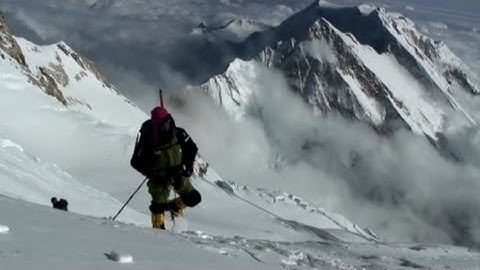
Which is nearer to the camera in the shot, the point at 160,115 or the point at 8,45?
the point at 160,115

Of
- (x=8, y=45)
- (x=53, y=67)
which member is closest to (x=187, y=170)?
(x=8, y=45)

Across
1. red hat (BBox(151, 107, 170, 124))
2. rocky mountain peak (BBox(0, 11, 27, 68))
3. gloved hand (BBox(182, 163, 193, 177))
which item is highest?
rocky mountain peak (BBox(0, 11, 27, 68))

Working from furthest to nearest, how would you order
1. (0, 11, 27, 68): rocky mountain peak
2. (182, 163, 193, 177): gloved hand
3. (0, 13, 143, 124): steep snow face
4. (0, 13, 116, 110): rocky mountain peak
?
(0, 13, 143, 124): steep snow face
(0, 13, 116, 110): rocky mountain peak
(0, 11, 27, 68): rocky mountain peak
(182, 163, 193, 177): gloved hand

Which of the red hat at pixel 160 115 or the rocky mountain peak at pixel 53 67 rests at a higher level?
the rocky mountain peak at pixel 53 67

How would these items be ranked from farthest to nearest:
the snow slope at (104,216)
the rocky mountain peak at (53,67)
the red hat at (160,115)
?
the rocky mountain peak at (53,67), the red hat at (160,115), the snow slope at (104,216)

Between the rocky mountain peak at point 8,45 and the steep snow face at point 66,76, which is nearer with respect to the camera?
the rocky mountain peak at point 8,45

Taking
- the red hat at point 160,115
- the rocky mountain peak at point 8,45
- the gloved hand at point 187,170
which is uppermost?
the rocky mountain peak at point 8,45

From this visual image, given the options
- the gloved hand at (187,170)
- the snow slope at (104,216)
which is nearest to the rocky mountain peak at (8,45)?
the snow slope at (104,216)

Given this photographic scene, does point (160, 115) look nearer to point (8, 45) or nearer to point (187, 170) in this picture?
point (187, 170)

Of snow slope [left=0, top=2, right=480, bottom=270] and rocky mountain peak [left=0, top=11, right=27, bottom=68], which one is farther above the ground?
rocky mountain peak [left=0, top=11, right=27, bottom=68]

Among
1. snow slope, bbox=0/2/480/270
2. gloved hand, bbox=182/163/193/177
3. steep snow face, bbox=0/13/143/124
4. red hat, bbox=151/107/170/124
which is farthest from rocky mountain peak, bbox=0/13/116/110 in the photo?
red hat, bbox=151/107/170/124

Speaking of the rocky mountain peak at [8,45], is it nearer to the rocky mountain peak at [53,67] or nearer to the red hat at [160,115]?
the rocky mountain peak at [53,67]

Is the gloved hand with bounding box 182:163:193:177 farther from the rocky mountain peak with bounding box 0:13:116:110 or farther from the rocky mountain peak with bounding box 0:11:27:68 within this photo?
the rocky mountain peak with bounding box 0:11:27:68

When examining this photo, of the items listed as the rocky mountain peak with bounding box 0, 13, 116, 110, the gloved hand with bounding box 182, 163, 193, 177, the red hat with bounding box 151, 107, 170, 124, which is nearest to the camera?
the red hat with bounding box 151, 107, 170, 124
